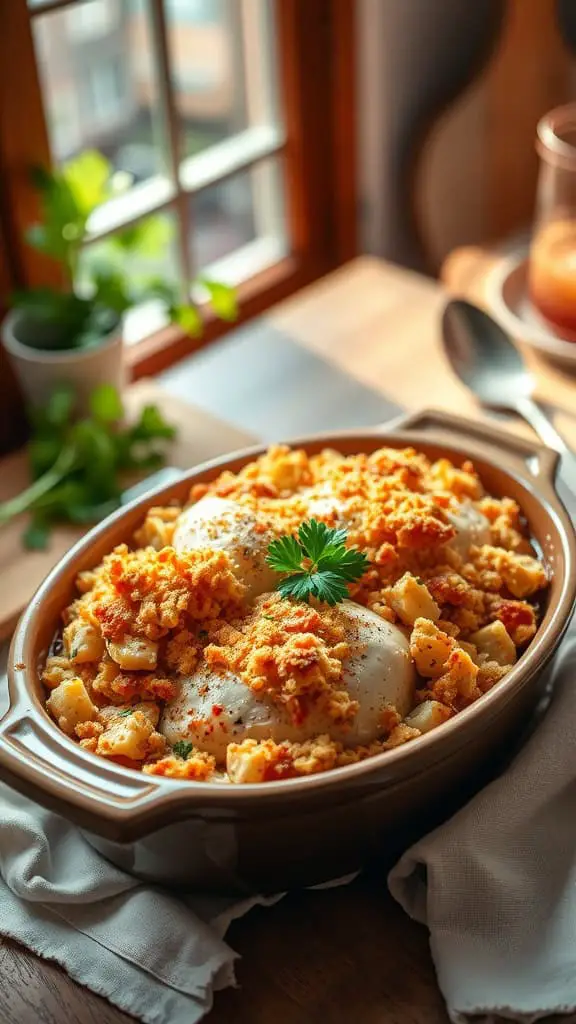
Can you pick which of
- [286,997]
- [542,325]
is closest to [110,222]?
[542,325]

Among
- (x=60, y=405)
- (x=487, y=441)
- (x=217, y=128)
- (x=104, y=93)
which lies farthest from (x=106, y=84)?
(x=487, y=441)

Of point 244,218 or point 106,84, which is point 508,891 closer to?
point 244,218

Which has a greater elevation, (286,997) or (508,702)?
(508,702)

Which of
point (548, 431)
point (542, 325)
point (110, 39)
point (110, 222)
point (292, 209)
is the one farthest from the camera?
point (292, 209)

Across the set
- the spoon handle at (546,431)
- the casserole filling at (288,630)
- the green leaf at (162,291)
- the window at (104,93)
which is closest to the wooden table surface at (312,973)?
the casserole filling at (288,630)

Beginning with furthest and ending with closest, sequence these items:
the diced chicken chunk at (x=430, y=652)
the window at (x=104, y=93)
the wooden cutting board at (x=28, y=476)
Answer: the window at (x=104, y=93)
the wooden cutting board at (x=28, y=476)
the diced chicken chunk at (x=430, y=652)

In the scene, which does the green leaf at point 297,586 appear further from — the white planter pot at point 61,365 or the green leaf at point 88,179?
the green leaf at point 88,179

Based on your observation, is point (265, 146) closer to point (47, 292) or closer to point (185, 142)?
point (185, 142)

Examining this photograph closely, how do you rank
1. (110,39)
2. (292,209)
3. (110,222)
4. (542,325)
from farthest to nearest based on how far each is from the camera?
(292,209)
(110,39)
(110,222)
(542,325)
